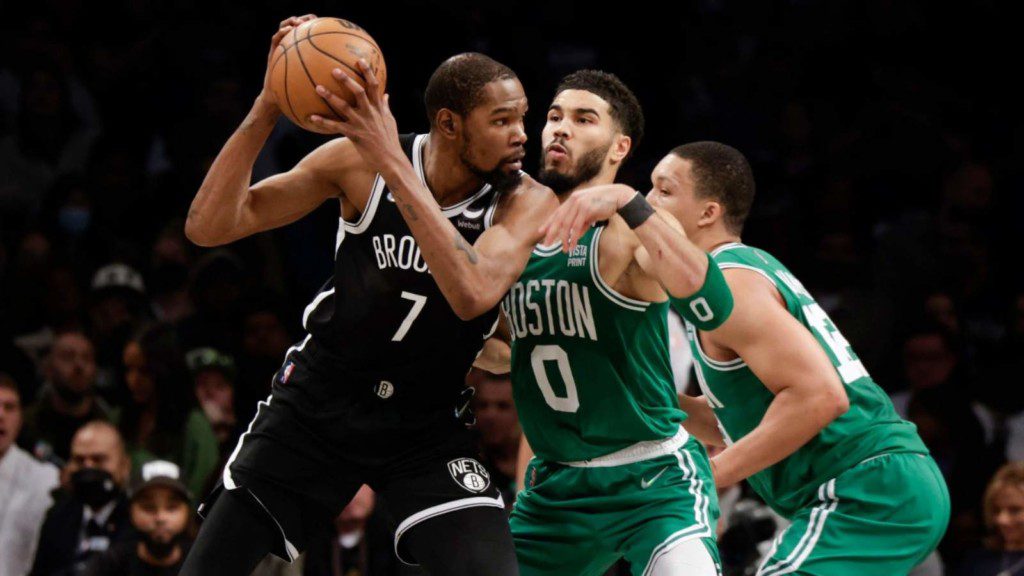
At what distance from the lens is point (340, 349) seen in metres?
4.77

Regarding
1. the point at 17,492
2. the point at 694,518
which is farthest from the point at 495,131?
the point at 17,492

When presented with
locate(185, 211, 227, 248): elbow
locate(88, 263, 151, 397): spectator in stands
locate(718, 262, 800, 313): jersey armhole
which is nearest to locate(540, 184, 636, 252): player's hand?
locate(718, 262, 800, 313): jersey armhole

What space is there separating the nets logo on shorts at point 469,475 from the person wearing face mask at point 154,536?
3.18 m

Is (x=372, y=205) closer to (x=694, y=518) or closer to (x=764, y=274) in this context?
(x=764, y=274)

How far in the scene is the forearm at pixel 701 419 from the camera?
5.58m

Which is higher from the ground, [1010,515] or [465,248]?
[465,248]

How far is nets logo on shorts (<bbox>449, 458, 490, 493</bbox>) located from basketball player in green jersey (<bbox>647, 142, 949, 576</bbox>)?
2.48 ft

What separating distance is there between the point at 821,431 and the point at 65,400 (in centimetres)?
533

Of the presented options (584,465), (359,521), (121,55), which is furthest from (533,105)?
(584,465)

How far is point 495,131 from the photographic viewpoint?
4.73 m

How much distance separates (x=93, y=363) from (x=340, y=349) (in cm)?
459

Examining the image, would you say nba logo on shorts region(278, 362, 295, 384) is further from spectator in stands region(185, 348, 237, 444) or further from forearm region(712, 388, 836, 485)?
spectator in stands region(185, 348, 237, 444)

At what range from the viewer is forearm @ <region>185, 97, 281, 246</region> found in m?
4.66

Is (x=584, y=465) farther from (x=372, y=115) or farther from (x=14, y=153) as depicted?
(x=14, y=153)
